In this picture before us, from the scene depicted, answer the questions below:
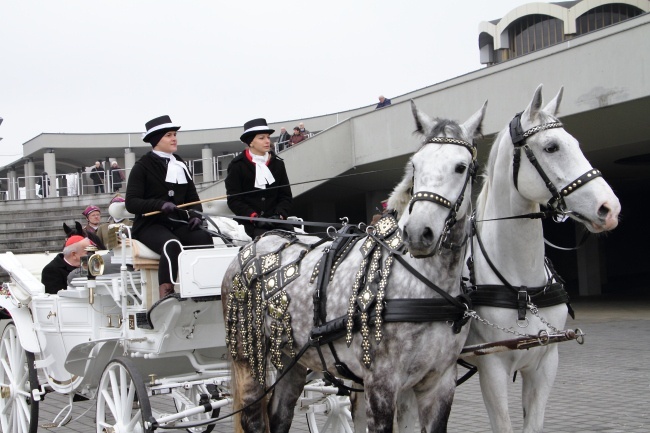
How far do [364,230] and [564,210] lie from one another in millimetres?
1341

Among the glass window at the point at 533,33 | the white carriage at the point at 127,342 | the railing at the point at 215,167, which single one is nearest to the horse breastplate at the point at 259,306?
the white carriage at the point at 127,342

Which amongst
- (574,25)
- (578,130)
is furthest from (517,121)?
(574,25)

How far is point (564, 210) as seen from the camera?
13.8ft

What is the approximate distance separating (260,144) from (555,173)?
2827 millimetres

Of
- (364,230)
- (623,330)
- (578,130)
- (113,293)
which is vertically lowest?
(623,330)

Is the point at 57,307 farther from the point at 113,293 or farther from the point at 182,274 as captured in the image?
the point at 182,274

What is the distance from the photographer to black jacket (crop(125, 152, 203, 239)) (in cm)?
620

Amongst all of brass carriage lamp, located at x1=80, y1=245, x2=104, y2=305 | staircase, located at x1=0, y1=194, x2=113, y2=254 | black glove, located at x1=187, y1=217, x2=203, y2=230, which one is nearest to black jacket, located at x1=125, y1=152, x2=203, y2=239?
black glove, located at x1=187, y1=217, x2=203, y2=230

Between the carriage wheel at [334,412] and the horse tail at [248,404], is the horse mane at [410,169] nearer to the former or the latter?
the horse tail at [248,404]

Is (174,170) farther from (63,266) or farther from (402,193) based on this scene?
(402,193)

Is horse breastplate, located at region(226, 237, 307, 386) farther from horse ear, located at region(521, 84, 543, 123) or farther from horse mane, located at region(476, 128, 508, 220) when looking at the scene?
horse ear, located at region(521, 84, 543, 123)

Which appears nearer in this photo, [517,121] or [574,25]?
[517,121]

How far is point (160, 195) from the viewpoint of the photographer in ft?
21.1

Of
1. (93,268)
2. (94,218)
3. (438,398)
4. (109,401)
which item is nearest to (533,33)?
(94,218)
